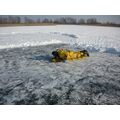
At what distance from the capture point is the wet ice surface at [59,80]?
240 centimetres

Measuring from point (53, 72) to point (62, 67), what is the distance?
34 cm

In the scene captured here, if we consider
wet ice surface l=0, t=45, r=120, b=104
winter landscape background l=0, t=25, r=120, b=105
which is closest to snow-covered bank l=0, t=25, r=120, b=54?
winter landscape background l=0, t=25, r=120, b=105

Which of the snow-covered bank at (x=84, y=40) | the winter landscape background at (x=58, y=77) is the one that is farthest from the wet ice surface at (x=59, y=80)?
the snow-covered bank at (x=84, y=40)

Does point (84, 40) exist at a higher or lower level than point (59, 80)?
higher

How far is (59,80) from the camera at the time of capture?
292 cm

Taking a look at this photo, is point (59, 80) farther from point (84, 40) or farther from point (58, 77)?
point (84, 40)

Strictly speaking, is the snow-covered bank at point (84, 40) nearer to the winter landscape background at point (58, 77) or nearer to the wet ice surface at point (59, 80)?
the winter landscape background at point (58, 77)

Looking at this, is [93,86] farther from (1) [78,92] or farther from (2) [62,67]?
(2) [62,67]

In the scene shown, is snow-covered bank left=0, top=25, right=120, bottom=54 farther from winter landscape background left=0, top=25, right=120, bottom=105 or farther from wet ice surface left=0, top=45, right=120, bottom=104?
wet ice surface left=0, top=45, right=120, bottom=104

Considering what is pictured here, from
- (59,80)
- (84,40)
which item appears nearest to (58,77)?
(59,80)

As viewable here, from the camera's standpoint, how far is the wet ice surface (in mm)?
2398

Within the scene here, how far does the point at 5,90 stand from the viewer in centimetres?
260
